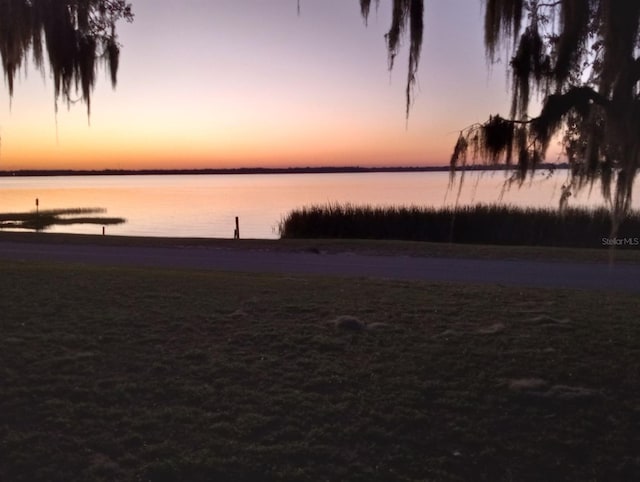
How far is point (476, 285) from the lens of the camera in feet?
35.3

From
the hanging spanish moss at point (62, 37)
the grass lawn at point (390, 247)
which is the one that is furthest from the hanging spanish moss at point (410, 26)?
the grass lawn at point (390, 247)

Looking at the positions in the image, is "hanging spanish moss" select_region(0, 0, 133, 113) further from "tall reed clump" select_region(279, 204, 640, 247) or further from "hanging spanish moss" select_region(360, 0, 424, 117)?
"tall reed clump" select_region(279, 204, 640, 247)

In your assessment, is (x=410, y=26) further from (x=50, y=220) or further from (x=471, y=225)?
(x=50, y=220)

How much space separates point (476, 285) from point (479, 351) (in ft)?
15.4

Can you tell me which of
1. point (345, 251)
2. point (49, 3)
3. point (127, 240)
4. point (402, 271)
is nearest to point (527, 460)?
point (49, 3)

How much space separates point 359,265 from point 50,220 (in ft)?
118

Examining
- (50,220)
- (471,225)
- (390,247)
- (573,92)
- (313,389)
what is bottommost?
(50,220)

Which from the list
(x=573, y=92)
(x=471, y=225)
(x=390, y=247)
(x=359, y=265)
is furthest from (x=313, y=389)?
(x=471, y=225)

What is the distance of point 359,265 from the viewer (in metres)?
14.6

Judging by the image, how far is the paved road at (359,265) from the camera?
12.2m

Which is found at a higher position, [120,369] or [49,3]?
[49,3]

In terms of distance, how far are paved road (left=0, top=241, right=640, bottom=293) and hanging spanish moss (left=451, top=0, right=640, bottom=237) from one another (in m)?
5.21

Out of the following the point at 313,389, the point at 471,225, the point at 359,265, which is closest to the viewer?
the point at 313,389

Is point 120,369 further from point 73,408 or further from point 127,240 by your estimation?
point 127,240
